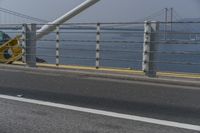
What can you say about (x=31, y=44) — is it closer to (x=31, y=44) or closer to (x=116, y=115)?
(x=31, y=44)

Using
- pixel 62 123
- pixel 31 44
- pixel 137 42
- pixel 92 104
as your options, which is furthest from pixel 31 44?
pixel 62 123

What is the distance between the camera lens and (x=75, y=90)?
9477mm

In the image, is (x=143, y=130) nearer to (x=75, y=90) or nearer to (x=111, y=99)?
(x=111, y=99)

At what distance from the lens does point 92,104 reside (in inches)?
309

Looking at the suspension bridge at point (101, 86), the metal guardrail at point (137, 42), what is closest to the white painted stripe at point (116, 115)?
the suspension bridge at point (101, 86)

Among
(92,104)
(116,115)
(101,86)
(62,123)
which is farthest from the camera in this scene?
(101,86)

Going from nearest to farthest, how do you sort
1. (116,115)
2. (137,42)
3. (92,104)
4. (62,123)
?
(62,123) < (116,115) < (92,104) < (137,42)

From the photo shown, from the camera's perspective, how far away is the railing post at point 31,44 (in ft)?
46.3

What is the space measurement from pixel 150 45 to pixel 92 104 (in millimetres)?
4127

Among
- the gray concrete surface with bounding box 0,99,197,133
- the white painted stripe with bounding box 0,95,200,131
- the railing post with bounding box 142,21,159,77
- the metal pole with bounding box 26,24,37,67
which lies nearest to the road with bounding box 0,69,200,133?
the gray concrete surface with bounding box 0,99,197,133

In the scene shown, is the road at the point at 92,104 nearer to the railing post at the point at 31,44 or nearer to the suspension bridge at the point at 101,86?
the suspension bridge at the point at 101,86

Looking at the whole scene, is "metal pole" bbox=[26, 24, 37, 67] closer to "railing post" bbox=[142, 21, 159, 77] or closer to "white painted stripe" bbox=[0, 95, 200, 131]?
"railing post" bbox=[142, 21, 159, 77]

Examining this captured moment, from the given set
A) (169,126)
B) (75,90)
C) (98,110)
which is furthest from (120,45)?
(169,126)

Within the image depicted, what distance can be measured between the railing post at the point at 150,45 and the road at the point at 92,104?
0.81m
